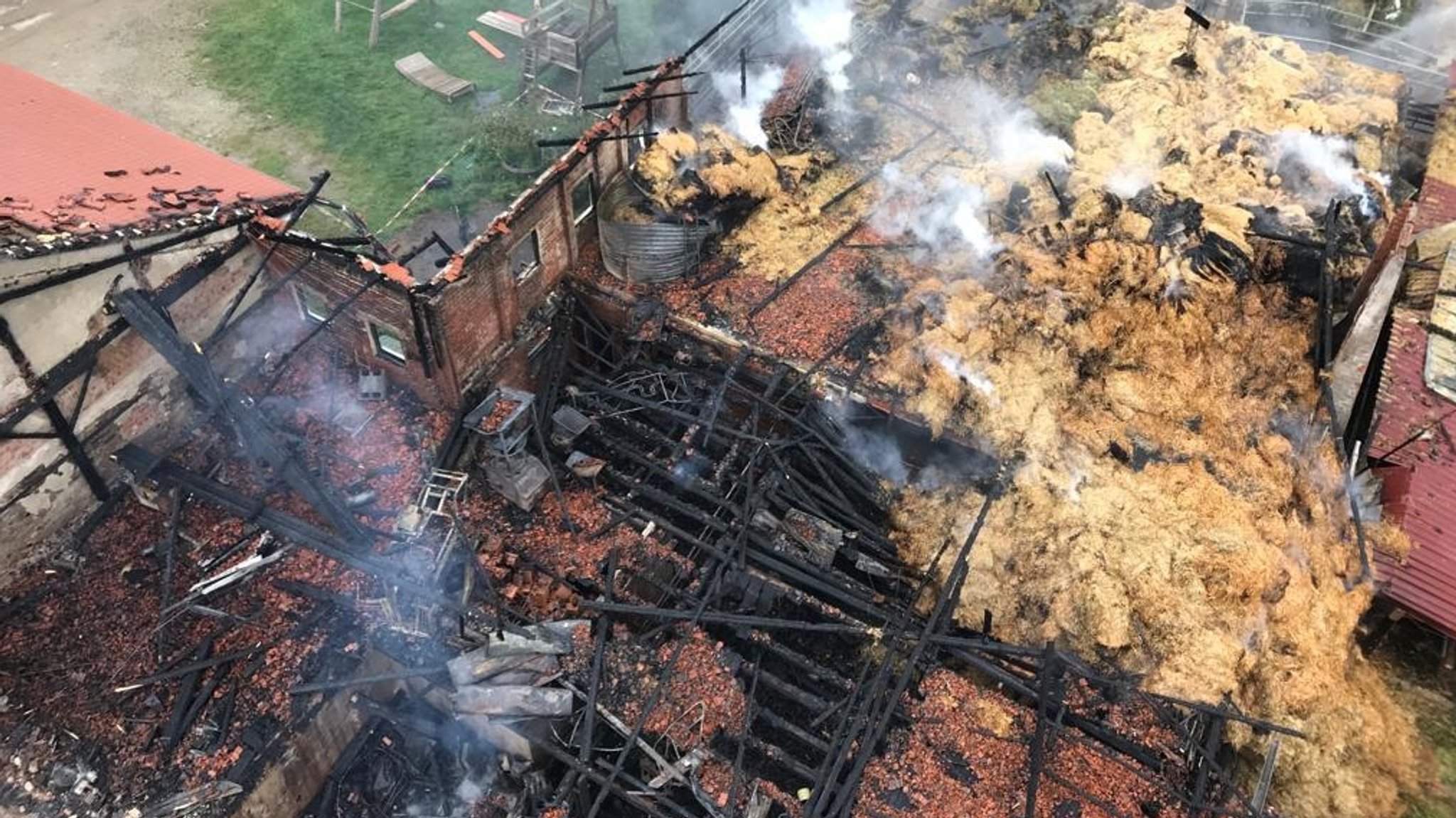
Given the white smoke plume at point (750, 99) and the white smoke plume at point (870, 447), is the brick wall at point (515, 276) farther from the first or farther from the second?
the white smoke plume at point (870, 447)

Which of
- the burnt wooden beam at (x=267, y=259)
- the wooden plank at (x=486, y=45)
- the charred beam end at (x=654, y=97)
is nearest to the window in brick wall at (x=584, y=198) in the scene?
the charred beam end at (x=654, y=97)

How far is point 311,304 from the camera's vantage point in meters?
17.9

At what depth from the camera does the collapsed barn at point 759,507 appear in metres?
14.3

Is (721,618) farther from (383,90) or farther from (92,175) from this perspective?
(383,90)

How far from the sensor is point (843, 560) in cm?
1723

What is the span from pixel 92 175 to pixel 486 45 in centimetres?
1461

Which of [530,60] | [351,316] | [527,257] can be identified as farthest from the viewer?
[530,60]

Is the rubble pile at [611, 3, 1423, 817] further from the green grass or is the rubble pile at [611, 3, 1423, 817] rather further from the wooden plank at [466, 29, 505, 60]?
the wooden plank at [466, 29, 505, 60]

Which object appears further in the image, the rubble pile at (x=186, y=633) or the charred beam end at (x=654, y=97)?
the charred beam end at (x=654, y=97)

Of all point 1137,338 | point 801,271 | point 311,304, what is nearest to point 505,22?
point 311,304

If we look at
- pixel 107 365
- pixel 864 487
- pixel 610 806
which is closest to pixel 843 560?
pixel 864 487

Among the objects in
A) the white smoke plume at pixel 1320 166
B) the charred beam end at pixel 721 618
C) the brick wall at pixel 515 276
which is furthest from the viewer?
the white smoke plume at pixel 1320 166

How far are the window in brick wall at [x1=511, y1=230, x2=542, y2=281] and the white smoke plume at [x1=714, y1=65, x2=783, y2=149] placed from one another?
6.03 metres

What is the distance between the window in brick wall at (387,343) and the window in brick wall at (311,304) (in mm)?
867
